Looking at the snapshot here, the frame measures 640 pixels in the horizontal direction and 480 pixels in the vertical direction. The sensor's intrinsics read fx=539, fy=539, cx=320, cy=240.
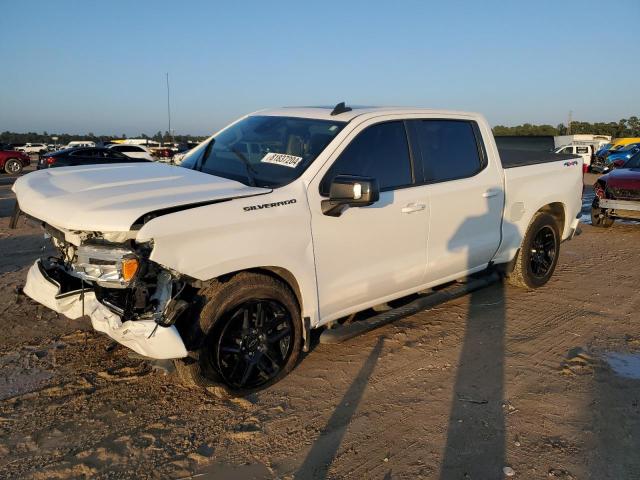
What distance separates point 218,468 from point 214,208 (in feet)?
4.89

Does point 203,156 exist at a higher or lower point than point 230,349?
higher

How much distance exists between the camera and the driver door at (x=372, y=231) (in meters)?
3.89

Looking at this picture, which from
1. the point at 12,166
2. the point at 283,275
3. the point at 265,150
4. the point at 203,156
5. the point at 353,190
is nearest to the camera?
the point at 353,190

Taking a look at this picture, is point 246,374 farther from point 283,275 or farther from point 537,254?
point 537,254

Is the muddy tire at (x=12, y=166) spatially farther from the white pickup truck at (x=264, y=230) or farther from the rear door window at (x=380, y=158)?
the rear door window at (x=380, y=158)

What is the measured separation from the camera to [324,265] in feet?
12.8

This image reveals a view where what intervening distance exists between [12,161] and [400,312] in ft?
89.7

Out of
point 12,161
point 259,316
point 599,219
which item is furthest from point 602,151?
point 259,316

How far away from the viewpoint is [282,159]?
159 inches

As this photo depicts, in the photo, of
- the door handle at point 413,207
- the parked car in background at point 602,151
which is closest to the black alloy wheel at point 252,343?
the door handle at point 413,207

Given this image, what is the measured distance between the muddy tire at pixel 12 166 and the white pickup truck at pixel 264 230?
25.7m

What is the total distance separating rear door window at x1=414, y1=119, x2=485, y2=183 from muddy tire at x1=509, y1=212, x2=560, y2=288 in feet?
4.05

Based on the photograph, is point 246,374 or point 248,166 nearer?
point 246,374

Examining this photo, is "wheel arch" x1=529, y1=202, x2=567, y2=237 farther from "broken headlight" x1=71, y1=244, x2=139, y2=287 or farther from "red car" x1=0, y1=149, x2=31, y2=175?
"red car" x1=0, y1=149, x2=31, y2=175
